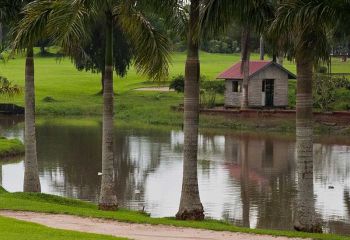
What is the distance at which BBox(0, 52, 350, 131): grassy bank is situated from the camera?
5559cm

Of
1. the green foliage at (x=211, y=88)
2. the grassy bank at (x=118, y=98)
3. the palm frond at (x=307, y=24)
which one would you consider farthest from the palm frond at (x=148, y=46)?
the green foliage at (x=211, y=88)

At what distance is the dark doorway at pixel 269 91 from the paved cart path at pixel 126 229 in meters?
40.4

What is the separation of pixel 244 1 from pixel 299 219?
554 centimetres

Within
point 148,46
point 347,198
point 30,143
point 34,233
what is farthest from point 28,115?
point 347,198

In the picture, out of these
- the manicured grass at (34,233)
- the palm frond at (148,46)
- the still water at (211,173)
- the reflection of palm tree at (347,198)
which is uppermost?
the palm frond at (148,46)

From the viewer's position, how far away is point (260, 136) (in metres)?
48.2

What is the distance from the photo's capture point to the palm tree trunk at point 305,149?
1939 cm

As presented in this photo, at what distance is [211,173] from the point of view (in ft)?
108

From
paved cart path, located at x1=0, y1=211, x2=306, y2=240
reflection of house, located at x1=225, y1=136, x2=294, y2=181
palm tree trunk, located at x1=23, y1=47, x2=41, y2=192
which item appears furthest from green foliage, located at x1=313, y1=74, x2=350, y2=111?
paved cart path, located at x1=0, y1=211, x2=306, y2=240

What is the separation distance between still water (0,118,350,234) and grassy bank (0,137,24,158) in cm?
114

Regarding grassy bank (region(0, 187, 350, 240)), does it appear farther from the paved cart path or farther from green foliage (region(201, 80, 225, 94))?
green foliage (region(201, 80, 225, 94))

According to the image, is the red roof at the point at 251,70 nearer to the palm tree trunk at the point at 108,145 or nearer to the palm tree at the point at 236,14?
the palm tree trunk at the point at 108,145

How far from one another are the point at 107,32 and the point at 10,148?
19.0m

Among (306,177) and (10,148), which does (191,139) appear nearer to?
(306,177)
